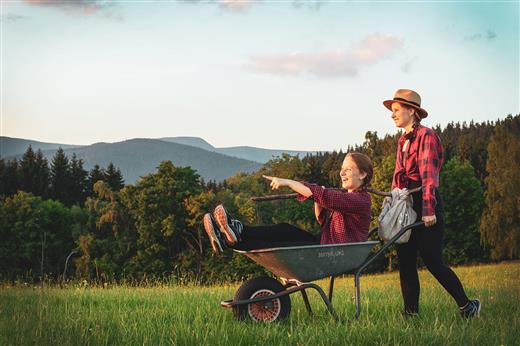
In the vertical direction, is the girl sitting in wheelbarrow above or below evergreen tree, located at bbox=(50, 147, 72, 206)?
below

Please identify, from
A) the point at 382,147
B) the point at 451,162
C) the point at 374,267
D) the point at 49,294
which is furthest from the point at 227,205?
the point at 49,294

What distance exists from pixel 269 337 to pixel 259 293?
0.56 metres

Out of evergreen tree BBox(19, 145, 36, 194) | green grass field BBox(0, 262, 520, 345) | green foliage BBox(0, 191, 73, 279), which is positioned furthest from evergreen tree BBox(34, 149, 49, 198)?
green grass field BBox(0, 262, 520, 345)

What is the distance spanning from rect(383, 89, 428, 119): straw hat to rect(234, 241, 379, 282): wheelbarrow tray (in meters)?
1.21

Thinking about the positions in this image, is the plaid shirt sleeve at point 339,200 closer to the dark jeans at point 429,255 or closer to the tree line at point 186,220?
the dark jeans at point 429,255

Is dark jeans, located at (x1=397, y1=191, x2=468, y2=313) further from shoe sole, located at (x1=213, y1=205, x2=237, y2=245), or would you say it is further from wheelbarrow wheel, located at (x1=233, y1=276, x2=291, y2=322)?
shoe sole, located at (x1=213, y1=205, x2=237, y2=245)

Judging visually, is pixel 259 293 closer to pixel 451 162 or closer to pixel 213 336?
pixel 213 336

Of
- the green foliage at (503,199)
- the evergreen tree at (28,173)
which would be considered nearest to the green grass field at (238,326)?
the green foliage at (503,199)

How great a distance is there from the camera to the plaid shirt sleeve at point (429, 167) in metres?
5.25

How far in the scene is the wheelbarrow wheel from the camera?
16.8ft

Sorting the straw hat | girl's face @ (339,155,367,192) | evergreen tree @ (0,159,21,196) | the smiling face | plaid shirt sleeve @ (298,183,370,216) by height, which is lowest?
plaid shirt sleeve @ (298,183,370,216)

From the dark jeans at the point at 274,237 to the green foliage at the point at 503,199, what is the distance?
36.4 metres

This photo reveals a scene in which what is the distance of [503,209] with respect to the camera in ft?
131

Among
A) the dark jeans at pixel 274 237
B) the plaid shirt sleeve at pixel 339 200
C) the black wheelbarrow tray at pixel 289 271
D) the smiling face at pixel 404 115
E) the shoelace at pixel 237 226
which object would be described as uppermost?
the smiling face at pixel 404 115
